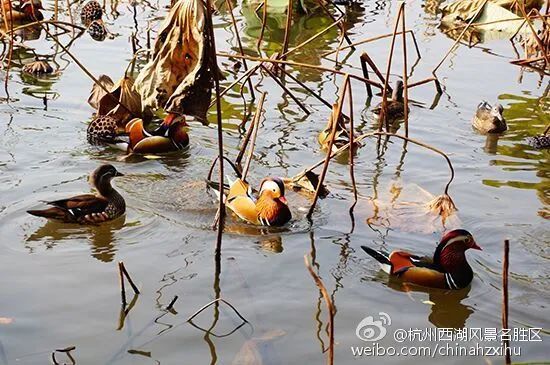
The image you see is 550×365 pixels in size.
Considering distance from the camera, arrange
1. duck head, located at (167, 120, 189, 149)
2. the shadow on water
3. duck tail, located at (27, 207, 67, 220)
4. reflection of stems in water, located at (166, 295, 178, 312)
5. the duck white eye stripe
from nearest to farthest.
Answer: reflection of stems in water, located at (166, 295, 178, 312)
the duck white eye stripe
duck tail, located at (27, 207, 67, 220)
the shadow on water
duck head, located at (167, 120, 189, 149)

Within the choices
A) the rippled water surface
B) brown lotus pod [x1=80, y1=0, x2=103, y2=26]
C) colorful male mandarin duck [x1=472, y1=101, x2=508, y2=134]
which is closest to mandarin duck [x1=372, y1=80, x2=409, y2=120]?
the rippled water surface

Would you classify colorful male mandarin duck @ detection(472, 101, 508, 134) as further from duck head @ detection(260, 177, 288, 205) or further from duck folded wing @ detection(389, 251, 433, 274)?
duck folded wing @ detection(389, 251, 433, 274)

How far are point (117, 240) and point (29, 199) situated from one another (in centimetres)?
129

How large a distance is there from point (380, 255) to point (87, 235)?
2.67m

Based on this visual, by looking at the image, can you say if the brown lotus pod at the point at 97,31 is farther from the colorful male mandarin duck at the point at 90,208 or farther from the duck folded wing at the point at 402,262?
the duck folded wing at the point at 402,262

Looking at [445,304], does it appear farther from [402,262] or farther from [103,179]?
[103,179]

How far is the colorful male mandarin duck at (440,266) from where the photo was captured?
705 centimetres

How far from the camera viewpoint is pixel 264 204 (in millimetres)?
8211

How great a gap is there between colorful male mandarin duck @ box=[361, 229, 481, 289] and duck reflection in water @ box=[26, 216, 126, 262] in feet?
7.82

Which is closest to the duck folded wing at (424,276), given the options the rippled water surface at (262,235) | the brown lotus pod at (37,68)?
the rippled water surface at (262,235)

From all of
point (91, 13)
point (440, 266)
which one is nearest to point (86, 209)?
point (440, 266)

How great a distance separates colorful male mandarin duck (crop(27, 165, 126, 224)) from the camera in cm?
791

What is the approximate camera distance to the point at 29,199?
8516mm

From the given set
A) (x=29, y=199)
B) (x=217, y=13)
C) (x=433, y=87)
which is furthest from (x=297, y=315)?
(x=217, y=13)
